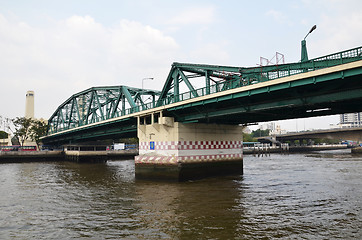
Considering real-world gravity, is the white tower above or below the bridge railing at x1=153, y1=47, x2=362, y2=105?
above

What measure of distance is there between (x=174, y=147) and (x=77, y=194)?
34.3 feet

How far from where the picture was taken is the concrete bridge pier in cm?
2708

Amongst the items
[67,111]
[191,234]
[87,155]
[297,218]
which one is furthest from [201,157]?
[67,111]

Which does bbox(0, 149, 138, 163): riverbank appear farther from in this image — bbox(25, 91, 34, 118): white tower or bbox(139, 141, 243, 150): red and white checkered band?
bbox(25, 91, 34, 118): white tower

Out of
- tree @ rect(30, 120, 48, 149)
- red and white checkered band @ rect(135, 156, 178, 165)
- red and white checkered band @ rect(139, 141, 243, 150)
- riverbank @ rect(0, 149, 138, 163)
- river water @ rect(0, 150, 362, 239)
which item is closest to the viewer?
river water @ rect(0, 150, 362, 239)

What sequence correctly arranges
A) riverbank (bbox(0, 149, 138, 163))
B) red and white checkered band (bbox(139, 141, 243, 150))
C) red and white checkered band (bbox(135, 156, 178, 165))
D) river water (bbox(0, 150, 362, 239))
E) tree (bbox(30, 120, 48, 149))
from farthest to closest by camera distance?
tree (bbox(30, 120, 48, 149)) → riverbank (bbox(0, 149, 138, 163)) → red and white checkered band (bbox(139, 141, 243, 150)) → red and white checkered band (bbox(135, 156, 178, 165)) → river water (bbox(0, 150, 362, 239))

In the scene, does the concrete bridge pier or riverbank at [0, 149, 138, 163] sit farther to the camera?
riverbank at [0, 149, 138, 163]

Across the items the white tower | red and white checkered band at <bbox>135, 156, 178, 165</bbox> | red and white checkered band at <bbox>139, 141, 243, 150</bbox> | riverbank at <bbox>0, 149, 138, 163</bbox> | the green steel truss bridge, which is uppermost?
the white tower

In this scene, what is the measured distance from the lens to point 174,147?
27.2 m

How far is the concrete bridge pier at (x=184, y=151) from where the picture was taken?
1066 inches

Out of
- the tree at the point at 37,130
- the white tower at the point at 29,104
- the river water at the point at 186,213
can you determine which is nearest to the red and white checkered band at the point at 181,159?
the river water at the point at 186,213

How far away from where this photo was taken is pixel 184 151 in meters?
27.2

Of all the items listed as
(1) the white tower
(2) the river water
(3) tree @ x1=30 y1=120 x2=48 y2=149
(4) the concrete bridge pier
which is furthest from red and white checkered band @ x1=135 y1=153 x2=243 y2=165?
(1) the white tower

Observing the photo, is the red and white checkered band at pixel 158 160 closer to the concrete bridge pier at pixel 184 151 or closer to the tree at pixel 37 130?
the concrete bridge pier at pixel 184 151
